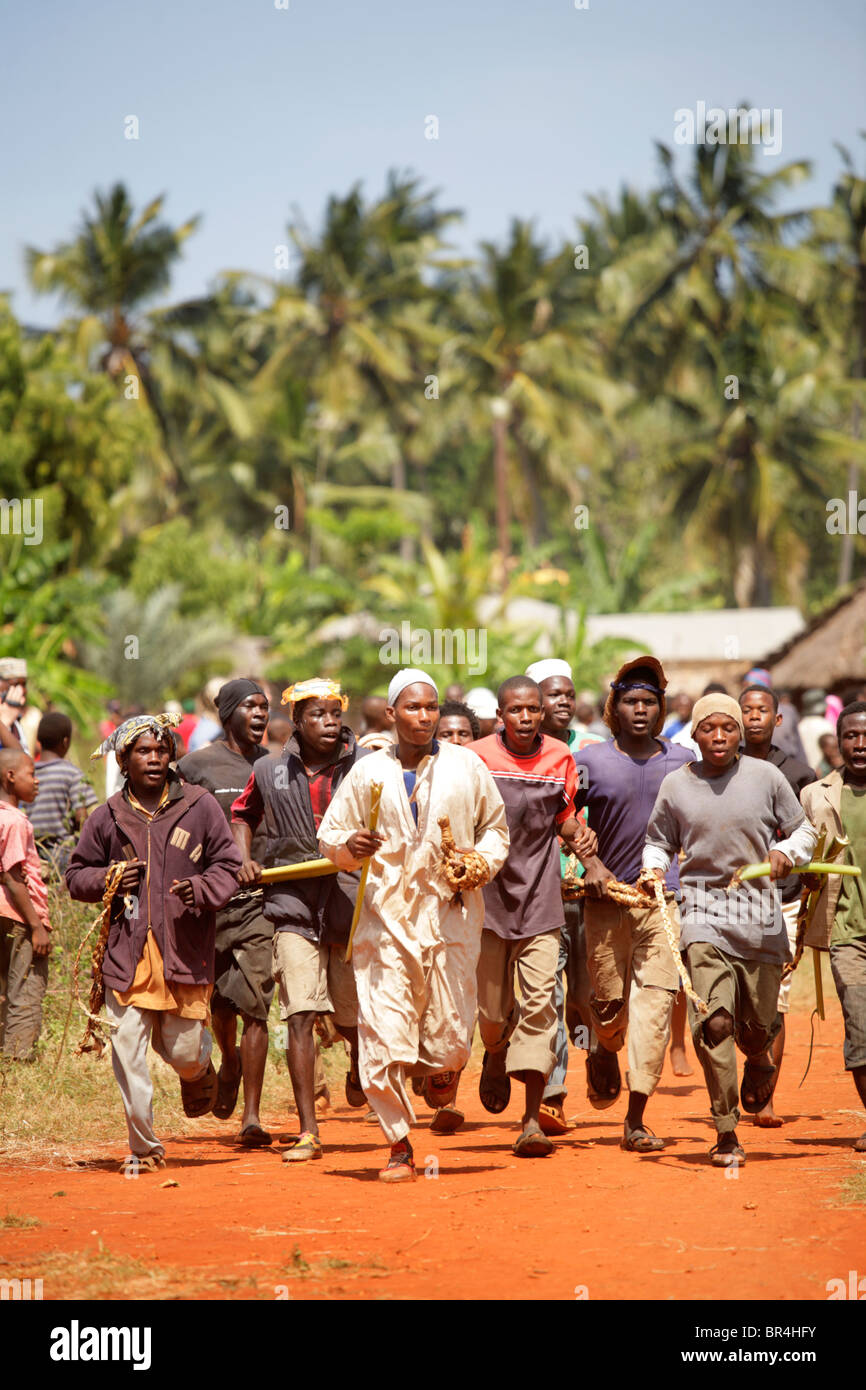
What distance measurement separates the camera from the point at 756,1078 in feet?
26.1

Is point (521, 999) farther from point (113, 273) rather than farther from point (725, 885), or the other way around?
point (113, 273)

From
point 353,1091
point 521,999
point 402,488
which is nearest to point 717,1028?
point 521,999

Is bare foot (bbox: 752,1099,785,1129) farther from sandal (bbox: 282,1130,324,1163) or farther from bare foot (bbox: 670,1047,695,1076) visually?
sandal (bbox: 282,1130,324,1163)

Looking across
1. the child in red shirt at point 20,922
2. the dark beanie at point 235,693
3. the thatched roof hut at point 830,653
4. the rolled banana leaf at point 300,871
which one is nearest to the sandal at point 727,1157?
the rolled banana leaf at point 300,871

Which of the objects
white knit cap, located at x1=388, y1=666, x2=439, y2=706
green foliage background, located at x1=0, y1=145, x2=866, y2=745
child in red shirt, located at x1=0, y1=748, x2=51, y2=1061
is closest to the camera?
white knit cap, located at x1=388, y1=666, x2=439, y2=706

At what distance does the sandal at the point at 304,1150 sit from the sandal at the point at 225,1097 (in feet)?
2.92

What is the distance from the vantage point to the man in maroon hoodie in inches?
285

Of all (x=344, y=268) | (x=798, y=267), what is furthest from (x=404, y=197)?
(x=798, y=267)

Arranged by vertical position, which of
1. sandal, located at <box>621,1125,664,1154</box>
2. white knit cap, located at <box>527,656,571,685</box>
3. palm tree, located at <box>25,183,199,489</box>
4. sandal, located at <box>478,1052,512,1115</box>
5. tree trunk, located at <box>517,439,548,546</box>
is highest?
palm tree, located at <box>25,183,199,489</box>

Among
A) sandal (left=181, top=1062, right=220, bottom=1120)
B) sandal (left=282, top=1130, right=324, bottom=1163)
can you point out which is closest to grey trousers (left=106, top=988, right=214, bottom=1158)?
sandal (left=181, top=1062, right=220, bottom=1120)

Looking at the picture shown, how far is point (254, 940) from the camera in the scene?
8180mm

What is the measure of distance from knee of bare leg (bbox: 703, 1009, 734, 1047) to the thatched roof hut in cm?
1819

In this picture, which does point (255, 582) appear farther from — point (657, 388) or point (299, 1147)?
point (299, 1147)

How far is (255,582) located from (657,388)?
15.5 meters
